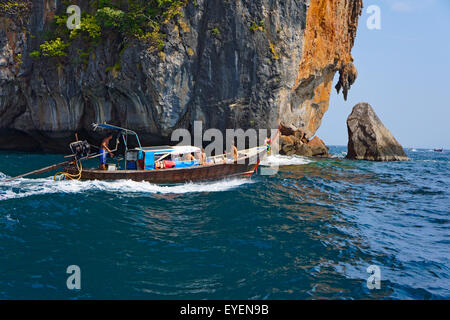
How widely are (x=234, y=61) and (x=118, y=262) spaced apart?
21312 millimetres

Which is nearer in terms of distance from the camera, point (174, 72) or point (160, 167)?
point (160, 167)

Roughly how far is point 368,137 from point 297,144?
8.57 m

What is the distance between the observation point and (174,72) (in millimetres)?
24234

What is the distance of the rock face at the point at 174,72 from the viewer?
2439 cm

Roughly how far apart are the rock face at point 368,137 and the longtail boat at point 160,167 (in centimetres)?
2067

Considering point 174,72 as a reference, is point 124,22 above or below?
above

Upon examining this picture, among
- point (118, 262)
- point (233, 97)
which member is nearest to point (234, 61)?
point (233, 97)

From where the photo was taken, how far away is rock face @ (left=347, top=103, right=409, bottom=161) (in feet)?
108

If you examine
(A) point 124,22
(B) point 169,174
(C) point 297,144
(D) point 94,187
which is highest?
(A) point 124,22

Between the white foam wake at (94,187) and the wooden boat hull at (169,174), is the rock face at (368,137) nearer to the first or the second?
the wooden boat hull at (169,174)

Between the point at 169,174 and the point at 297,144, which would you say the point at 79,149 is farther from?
the point at 297,144

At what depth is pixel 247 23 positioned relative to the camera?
79.8 ft

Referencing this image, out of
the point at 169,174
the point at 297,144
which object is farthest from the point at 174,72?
the point at 297,144
